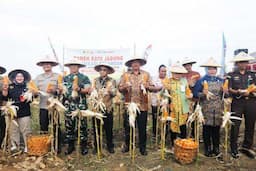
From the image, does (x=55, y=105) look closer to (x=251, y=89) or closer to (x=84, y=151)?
(x=84, y=151)

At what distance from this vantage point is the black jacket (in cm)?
547

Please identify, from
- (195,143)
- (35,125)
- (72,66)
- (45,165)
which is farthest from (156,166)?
(35,125)

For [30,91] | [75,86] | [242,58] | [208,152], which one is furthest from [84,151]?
[242,58]

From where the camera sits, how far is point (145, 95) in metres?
5.39

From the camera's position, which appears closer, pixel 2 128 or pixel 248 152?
pixel 248 152

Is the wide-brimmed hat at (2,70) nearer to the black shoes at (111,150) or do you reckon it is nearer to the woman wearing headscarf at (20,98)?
the woman wearing headscarf at (20,98)

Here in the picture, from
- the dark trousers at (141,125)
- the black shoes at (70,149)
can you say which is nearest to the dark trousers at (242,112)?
the dark trousers at (141,125)

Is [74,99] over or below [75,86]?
below

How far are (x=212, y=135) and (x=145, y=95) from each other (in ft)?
4.69

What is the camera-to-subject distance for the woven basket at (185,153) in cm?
490

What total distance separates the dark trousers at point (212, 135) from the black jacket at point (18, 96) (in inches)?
132

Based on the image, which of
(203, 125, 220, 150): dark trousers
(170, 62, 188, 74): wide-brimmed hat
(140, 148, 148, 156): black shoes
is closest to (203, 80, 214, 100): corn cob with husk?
(170, 62, 188, 74): wide-brimmed hat

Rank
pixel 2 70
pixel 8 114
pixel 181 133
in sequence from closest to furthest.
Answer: pixel 8 114, pixel 181 133, pixel 2 70

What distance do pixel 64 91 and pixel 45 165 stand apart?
1322 mm
